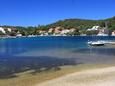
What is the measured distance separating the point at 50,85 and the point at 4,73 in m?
11.2

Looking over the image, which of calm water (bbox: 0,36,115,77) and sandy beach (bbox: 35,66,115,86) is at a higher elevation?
sandy beach (bbox: 35,66,115,86)

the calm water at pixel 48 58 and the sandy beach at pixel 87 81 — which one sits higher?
the sandy beach at pixel 87 81

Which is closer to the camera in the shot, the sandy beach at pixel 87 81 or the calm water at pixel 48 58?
the sandy beach at pixel 87 81

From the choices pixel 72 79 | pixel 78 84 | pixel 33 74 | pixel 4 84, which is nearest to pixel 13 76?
pixel 33 74

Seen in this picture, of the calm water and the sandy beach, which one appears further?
the calm water

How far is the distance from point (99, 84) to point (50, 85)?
4.20 m

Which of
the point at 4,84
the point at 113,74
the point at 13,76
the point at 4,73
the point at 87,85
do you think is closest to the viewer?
the point at 87,85

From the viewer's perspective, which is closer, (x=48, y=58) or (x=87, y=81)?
(x=87, y=81)

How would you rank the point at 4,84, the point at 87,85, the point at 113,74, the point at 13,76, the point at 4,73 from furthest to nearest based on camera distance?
the point at 4,73 < the point at 13,76 < the point at 113,74 < the point at 4,84 < the point at 87,85

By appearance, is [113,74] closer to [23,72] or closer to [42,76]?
[42,76]

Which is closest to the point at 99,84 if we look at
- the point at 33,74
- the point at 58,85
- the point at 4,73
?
the point at 58,85

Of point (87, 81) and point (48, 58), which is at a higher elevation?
point (87, 81)

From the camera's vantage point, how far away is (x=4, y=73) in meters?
36.5

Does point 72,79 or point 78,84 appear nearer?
point 78,84
